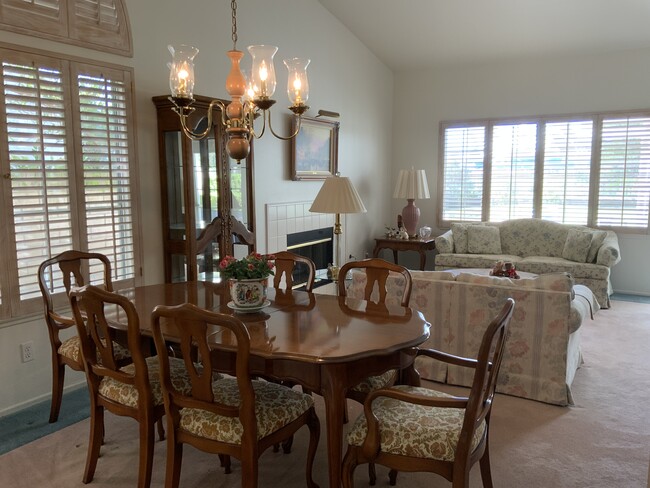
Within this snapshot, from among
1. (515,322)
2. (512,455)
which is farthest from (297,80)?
(512,455)

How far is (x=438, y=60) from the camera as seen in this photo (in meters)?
6.76

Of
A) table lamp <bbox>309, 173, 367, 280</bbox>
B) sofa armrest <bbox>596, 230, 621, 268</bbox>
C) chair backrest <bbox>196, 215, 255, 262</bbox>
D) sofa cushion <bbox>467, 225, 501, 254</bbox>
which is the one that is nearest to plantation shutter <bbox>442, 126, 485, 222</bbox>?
sofa cushion <bbox>467, 225, 501, 254</bbox>

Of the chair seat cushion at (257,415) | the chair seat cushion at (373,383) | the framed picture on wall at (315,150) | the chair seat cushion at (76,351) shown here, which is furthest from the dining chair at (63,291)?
the framed picture on wall at (315,150)

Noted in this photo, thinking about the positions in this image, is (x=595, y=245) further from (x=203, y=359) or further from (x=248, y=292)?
(x=203, y=359)

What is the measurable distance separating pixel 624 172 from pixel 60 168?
228 inches

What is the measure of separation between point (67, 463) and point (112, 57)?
2539mm

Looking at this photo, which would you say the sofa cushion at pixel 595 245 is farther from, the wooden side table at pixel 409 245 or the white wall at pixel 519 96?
the wooden side table at pixel 409 245

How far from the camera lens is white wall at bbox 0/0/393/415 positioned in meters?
3.32

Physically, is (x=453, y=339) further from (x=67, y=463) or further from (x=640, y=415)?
(x=67, y=463)

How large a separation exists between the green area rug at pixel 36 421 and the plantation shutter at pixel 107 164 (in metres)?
0.88

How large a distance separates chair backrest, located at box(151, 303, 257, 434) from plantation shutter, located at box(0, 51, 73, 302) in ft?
5.50

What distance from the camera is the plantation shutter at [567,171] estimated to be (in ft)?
20.5

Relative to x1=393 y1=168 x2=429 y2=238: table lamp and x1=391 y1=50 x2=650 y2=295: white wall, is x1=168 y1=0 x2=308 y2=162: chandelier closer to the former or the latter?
x1=393 y1=168 x2=429 y2=238: table lamp

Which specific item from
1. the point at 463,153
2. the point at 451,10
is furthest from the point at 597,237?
the point at 451,10
